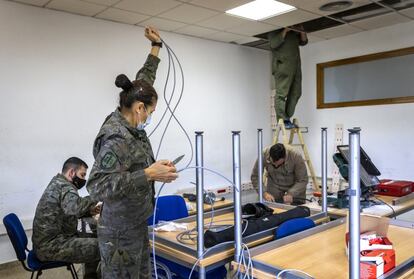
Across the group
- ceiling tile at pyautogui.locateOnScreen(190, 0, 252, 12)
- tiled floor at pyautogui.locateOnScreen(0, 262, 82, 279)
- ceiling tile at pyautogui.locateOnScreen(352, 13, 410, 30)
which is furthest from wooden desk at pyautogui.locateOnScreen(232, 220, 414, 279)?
ceiling tile at pyautogui.locateOnScreen(352, 13, 410, 30)

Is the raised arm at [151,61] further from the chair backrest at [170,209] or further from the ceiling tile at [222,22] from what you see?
the ceiling tile at [222,22]

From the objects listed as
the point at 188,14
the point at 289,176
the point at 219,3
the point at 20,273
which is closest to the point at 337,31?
the point at 219,3

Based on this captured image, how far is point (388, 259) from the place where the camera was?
4.92ft

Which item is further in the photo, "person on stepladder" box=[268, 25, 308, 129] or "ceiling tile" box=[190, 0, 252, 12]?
"person on stepladder" box=[268, 25, 308, 129]

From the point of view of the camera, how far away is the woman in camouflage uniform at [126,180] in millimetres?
1580

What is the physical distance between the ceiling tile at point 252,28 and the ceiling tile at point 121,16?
4.03 ft

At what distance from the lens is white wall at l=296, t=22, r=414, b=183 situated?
4.58 meters

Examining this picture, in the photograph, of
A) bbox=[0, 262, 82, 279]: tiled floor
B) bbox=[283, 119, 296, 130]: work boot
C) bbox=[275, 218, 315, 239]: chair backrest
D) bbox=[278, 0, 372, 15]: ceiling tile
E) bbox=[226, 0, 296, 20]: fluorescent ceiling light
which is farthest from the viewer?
bbox=[283, 119, 296, 130]: work boot

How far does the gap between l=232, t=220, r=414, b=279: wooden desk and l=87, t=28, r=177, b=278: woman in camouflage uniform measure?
1.68ft

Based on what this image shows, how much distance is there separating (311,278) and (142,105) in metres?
1.11

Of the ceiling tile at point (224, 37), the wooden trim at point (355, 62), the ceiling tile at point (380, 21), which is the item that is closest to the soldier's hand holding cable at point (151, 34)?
the ceiling tile at point (224, 37)

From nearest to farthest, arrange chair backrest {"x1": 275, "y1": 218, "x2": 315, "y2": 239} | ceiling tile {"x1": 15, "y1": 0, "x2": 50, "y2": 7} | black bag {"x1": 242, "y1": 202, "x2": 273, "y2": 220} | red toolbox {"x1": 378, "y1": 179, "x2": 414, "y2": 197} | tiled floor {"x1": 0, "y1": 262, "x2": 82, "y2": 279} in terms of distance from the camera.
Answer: chair backrest {"x1": 275, "y1": 218, "x2": 315, "y2": 239}
black bag {"x1": 242, "y1": 202, "x2": 273, "y2": 220}
red toolbox {"x1": 378, "y1": 179, "x2": 414, "y2": 197}
tiled floor {"x1": 0, "y1": 262, "x2": 82, "y2": 279}
ceiling tile {"x1": 15, "y1": 0, "x2": 50, "y2": 7}

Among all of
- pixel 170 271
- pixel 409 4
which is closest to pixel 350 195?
pixel 170 271

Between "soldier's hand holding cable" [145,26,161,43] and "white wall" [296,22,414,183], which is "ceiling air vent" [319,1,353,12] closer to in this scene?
"white wall" [296,22,414,183]
